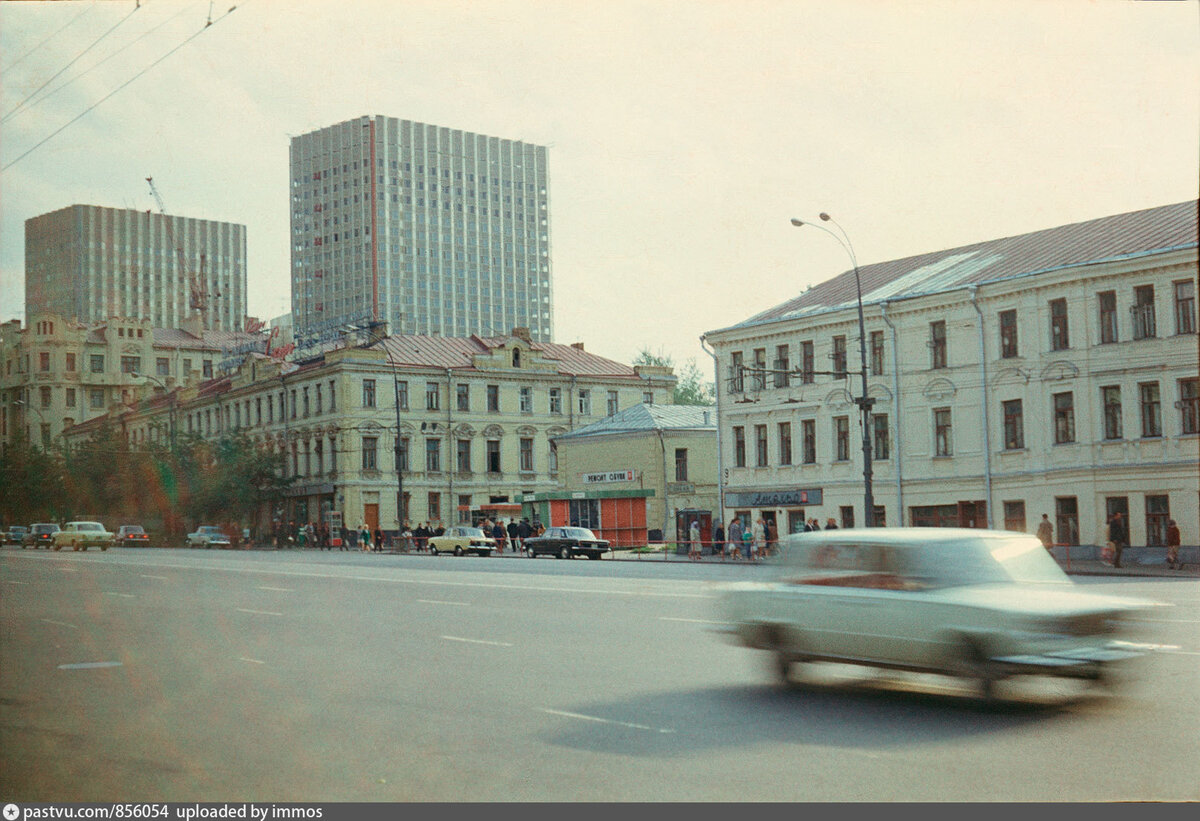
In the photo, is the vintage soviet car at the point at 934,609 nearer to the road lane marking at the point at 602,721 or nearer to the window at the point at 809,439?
the road lane marking at the point at 602,721

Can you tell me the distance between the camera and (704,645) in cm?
1560

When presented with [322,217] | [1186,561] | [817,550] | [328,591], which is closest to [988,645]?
[817,550]

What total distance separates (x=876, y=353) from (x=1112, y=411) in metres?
11.6

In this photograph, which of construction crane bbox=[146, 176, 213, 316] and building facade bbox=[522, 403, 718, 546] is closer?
construction crane bbox=[146, 176, 213, 316]

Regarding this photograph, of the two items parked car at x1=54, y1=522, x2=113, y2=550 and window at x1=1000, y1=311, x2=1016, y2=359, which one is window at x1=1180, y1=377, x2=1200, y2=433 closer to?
window at x1=1000, y1=311, x2=1016, y2=359

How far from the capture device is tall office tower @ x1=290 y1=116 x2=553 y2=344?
77438mm

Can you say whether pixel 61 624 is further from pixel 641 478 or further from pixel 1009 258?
pixel 641 478

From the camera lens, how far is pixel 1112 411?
1577 inches

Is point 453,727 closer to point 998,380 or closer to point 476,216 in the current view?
point 998,380

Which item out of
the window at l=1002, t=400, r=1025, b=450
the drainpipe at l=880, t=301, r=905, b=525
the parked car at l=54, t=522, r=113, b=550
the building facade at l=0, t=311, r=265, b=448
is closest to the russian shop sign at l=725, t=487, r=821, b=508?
the drainpipe at l=880, t=301, r=905, b=525

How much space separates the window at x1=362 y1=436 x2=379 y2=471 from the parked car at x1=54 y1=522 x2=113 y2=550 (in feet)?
53.4

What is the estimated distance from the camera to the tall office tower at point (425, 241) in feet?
254

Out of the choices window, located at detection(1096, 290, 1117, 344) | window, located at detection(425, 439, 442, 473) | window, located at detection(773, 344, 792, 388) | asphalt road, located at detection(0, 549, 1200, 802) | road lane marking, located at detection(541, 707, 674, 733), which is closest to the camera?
asphalt road, located at detection(0, 549, 1200, 802)

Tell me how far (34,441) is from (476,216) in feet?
295
